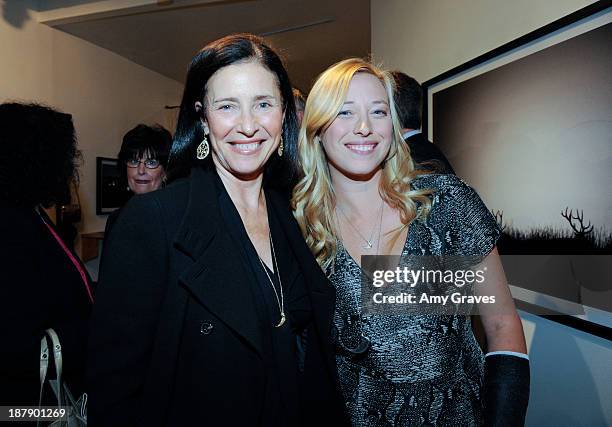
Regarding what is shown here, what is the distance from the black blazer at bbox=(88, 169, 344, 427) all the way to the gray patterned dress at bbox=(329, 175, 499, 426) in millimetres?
366

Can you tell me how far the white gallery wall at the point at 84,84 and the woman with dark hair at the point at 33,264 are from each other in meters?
2.02

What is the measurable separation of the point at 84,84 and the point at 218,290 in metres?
4.90

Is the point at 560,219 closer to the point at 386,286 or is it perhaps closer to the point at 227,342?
the point at 386,286

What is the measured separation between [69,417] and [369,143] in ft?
3.92

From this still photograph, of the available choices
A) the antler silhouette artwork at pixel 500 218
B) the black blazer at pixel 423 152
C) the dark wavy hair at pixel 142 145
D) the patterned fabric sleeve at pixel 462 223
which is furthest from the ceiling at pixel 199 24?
the patterned fabric sleeve at pixel 462 223

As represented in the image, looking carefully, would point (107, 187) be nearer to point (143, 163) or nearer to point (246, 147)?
point (143, 163)

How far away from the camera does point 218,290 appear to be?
1046mm

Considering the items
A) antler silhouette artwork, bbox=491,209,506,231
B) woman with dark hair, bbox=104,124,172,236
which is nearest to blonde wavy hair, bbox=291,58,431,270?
antler silhouette artwork, bbox=491,209,506,231

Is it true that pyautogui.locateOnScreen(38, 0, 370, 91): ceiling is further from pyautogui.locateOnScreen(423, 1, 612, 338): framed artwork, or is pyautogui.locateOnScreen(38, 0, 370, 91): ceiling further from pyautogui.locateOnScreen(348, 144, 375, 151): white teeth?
pyautogui.locateOnScreen(348, 144, 375, 151): white teeth

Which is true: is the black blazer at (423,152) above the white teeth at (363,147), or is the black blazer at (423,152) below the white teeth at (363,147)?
above

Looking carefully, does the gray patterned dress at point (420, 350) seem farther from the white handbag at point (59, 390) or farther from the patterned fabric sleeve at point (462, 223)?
the white handbag at point (59, 390)

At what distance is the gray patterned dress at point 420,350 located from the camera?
1.28 m

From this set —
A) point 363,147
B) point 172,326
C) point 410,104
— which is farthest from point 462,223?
point 410,104

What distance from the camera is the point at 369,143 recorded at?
4.61ft
